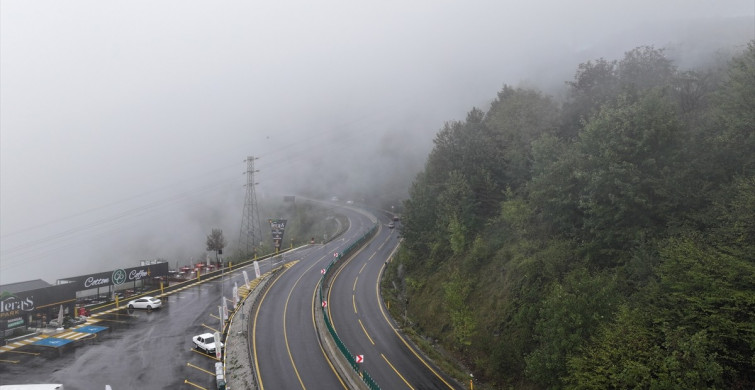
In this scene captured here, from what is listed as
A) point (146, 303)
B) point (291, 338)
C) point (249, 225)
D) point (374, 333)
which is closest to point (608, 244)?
point (374, 333)

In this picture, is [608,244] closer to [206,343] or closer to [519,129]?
Result: [519,129]

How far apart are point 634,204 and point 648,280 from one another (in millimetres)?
7145

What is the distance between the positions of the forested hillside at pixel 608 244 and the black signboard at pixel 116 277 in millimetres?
34027

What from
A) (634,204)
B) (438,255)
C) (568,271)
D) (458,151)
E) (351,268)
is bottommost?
(351,268)

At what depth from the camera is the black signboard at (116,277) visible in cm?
5137

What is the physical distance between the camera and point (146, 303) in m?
51.0

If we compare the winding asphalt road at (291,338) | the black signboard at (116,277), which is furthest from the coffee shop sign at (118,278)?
the winding asphalt road at (291,338)

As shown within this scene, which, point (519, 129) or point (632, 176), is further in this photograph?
point (519, 129)

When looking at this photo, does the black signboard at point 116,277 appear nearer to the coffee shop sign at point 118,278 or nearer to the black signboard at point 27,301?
the coffee shop sign at point 118,278

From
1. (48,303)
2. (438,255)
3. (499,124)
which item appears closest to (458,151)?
(499,124)

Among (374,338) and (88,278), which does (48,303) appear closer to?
(88,278)

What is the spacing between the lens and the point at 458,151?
58.9 meters

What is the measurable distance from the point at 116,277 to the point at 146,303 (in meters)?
7.86

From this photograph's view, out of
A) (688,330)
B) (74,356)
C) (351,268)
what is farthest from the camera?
(351,268)
